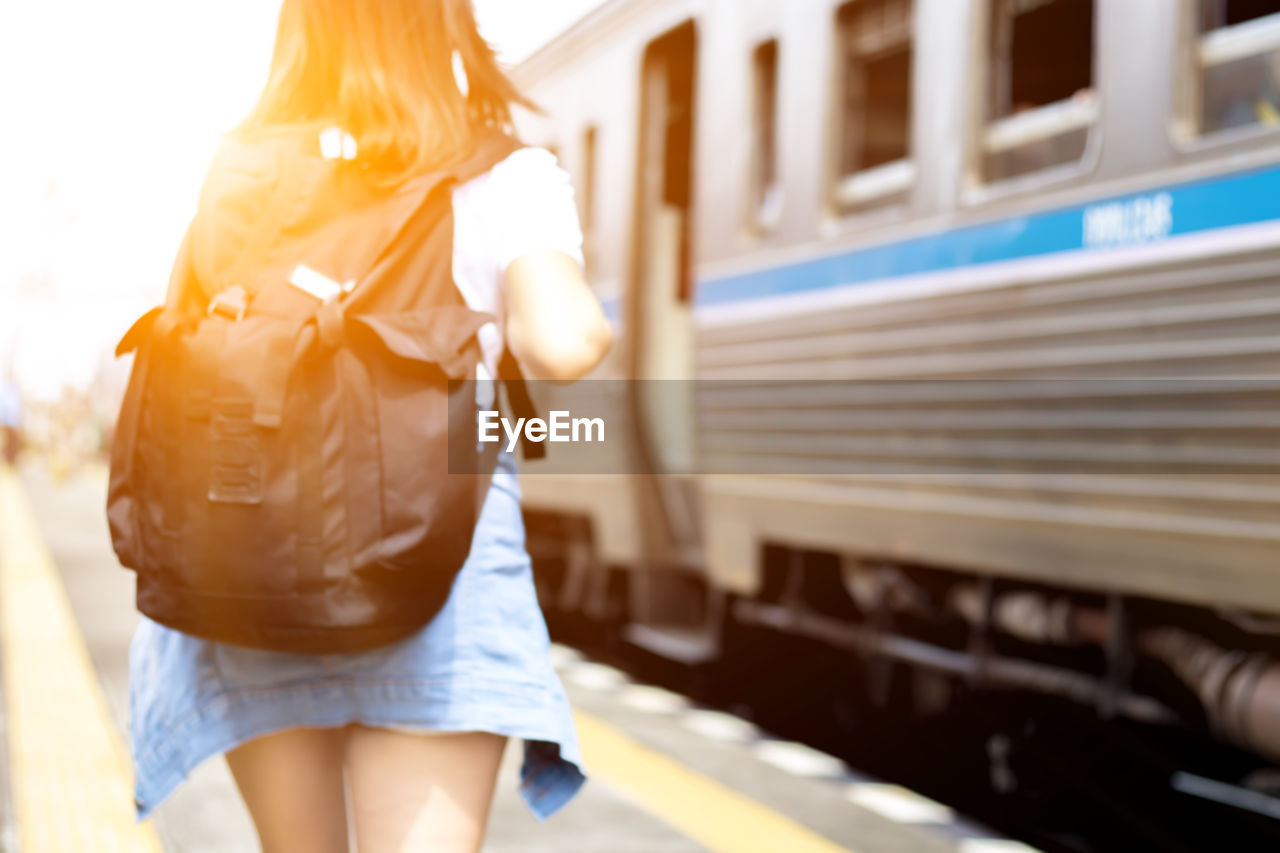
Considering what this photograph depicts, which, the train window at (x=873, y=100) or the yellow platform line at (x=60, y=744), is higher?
the train window at (x=873, y=100)

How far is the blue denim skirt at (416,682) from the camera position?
1481 mm

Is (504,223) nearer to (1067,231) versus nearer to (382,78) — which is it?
(382,78)

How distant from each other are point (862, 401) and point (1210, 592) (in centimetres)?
151

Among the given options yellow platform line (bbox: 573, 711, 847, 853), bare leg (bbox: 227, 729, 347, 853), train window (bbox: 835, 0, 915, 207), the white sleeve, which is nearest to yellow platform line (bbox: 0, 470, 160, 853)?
yellow platform line (bbox: 573, 711, 847, 853)

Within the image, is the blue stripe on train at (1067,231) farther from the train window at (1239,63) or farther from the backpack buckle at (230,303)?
the backpack buckle at (230,303)

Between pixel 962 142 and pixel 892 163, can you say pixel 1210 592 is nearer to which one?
pixel 962 142

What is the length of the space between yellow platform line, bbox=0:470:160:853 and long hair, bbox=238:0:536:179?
7.99 feet

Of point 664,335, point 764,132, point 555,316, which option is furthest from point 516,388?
point 664,335

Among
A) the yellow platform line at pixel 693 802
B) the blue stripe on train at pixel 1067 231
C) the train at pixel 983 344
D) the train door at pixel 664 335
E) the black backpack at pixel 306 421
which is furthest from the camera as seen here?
the train door at pixel 664 335

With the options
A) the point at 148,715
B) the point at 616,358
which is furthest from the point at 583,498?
the point at 148,715

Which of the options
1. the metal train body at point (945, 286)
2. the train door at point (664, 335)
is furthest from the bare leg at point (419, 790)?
the train door at point (664, 335)

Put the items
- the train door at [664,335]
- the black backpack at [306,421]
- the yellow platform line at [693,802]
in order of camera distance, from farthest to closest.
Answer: the train door at [664,335], the yellow platform line at [693,802], the black backpack at [306,421]

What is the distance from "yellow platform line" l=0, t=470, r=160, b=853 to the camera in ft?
11.9

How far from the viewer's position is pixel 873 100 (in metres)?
5.07
